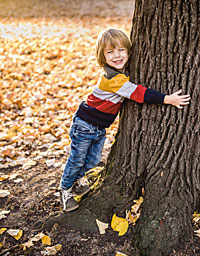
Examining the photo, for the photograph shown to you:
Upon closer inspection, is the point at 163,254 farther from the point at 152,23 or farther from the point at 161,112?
the point at 152,23

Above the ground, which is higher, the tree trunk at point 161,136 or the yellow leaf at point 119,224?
the tree trunk at point 161,136

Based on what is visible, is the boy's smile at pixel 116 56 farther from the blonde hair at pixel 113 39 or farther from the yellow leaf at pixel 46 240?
the yellow leaf at pixel 46 240

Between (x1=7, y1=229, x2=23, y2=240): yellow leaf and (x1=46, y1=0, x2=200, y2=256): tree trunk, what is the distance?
1.57 ft

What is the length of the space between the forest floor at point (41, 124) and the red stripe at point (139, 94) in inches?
47.4

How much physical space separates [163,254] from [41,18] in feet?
40.2

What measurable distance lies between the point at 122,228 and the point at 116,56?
149 cm

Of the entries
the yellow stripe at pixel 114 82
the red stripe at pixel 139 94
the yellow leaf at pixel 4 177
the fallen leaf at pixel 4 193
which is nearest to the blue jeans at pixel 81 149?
the yellow stripe at pixel 114 82

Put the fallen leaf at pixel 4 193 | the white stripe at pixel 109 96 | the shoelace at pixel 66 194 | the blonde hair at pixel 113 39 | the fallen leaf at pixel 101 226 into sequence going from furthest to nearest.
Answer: the fallen leaf at pixel 4 193, the shoelace at pixel 66 194, the fallen leaf at pixel 101 226, the white stripe at pixel 109 96, the blonde hair at pixel 113 39

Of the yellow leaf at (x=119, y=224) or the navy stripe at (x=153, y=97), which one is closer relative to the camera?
the navy stripe at (x=153, y=97)

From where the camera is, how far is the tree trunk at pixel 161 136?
7.30ft

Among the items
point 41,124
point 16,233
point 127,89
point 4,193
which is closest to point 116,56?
point 127,89

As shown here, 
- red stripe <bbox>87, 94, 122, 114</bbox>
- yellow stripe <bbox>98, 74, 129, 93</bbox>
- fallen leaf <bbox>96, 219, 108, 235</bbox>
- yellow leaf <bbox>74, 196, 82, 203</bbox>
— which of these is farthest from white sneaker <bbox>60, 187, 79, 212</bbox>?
yellow stripe <bbox>98, 74, 129, 93</bbox>

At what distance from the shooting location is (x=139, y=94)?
2.36 meters

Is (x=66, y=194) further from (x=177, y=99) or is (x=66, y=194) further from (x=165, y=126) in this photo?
(x=177, y=99)
